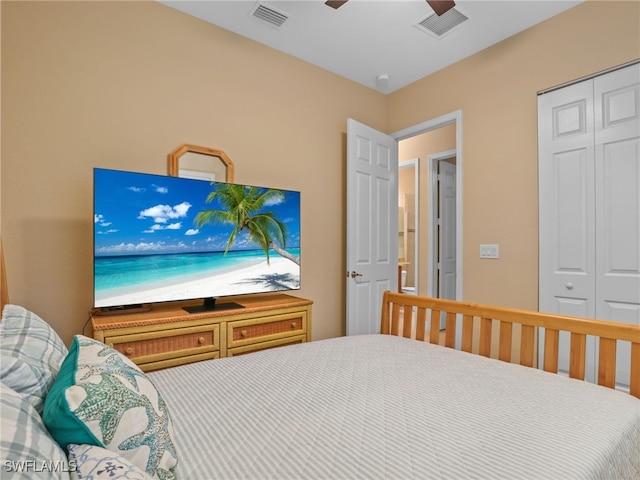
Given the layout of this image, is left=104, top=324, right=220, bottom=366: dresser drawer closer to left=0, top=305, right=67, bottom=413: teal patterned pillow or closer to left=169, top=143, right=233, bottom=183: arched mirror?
left=0, top=305, right=67, bottom=413: teal patterned pillow

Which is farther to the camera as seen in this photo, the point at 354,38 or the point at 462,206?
the point at 462,206

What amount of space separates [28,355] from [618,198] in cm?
Result: 305

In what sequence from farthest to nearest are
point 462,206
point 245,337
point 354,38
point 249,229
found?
1. point 462,206
2. point 354,38
3. point 249,229
4. point 245,337

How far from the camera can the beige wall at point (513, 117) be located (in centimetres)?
234

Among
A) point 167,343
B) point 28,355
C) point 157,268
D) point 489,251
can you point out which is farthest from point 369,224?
point 28,355

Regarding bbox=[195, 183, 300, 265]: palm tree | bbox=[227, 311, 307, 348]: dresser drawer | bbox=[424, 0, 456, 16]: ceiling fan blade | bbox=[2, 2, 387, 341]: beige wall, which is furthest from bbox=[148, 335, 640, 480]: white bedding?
bbox=[424, 0, 456, 16]: ceiling fan blade

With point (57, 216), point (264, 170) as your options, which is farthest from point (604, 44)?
point (57, 216)

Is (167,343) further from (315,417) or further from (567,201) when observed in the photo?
(567,201)

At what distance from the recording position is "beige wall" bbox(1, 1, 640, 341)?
1.97 meters

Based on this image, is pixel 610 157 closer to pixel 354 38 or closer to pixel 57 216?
pixel 354 38

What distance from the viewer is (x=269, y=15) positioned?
98.0 inches

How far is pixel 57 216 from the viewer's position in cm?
203

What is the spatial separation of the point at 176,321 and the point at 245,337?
46cm

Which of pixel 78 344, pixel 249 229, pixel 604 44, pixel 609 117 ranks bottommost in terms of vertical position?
pixel 78 344
